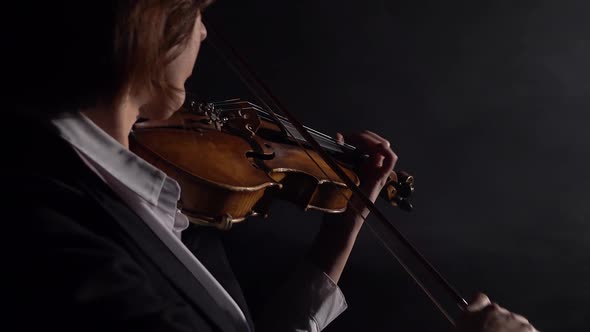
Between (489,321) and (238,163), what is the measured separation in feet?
1.36

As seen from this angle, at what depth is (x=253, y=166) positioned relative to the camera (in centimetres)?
82

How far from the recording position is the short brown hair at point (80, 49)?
452 millimetres

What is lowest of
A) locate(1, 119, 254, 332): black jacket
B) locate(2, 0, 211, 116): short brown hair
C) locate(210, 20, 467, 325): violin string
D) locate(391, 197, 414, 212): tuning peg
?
locate(391, 197, 414, 212): tuning peg

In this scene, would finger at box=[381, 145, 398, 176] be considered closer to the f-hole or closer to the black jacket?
the f-hole

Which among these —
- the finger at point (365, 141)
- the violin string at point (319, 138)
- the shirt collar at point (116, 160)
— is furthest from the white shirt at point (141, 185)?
the finger at point (365, 141)

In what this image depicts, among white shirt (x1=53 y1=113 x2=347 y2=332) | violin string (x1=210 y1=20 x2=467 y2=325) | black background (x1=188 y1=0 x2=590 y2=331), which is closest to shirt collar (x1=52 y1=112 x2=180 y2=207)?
white shirt (x1=53 y1=113 x2=347 y2=332)

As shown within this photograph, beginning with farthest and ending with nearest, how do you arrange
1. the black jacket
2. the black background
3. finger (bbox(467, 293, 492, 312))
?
the black background
finger (bbox(467, 293, 492, 312))
the black jacket

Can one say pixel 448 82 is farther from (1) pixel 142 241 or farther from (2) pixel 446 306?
(1) pixel 142 241

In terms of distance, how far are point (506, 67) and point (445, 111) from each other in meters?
0.18

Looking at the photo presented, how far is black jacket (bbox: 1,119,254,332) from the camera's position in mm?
394

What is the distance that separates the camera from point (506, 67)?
1351 mm

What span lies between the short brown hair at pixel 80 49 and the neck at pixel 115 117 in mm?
20

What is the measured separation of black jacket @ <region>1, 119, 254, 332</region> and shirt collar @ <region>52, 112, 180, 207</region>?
0.8 inches

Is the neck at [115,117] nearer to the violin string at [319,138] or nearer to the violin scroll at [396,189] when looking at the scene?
the violin string at [319,138]
